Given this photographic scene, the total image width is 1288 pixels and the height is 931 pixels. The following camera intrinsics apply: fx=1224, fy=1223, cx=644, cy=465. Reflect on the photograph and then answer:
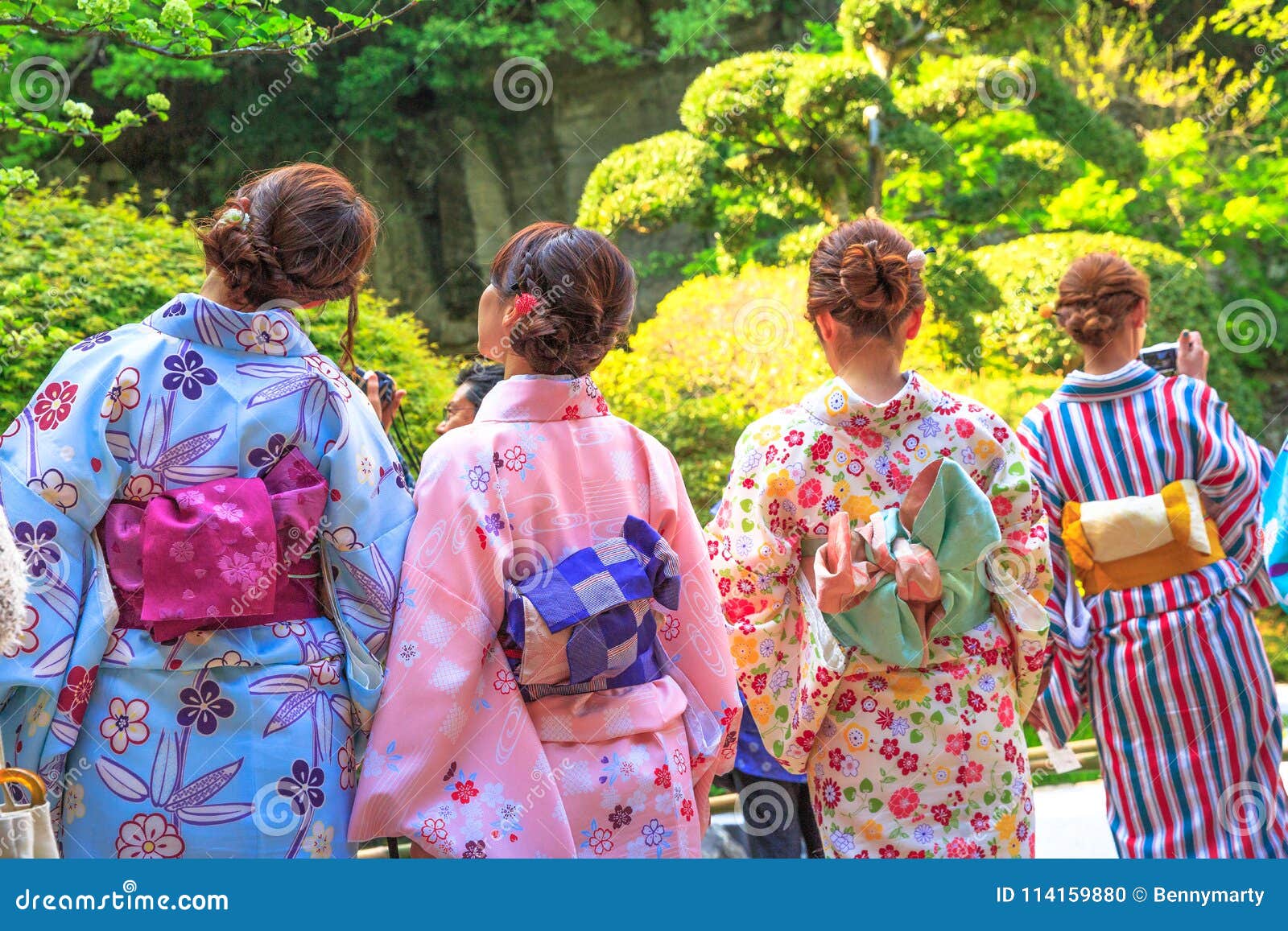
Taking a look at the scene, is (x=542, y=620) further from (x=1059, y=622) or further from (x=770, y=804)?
(x=1059, y=622)

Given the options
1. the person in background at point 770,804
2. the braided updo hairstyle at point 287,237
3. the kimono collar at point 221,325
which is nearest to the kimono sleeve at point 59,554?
the kimono collar at point 221,325

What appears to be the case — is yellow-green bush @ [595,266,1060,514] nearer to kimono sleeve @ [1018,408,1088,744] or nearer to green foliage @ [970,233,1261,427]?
green foliage @ [970,233,1261,427]

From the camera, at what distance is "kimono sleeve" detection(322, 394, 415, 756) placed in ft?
7.68

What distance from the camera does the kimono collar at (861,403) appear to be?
9.43 ft

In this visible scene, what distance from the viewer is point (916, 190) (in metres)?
9.72

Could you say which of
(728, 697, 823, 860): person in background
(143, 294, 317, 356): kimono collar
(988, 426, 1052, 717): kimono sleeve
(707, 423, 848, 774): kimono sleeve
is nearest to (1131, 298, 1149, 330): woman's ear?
(988, 426, 1052, 717): kimono sleeve

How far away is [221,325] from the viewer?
228 cm

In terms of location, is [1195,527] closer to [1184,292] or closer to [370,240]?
[370,240]

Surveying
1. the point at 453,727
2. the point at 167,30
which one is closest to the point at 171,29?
the point at 167,30

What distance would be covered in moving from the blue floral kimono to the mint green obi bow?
3.43 feet

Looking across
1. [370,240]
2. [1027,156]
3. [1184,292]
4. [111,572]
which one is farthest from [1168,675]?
[1027,156]

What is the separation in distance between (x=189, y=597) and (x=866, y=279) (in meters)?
1.65

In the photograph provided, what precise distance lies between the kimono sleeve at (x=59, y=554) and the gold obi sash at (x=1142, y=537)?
8.38 ft

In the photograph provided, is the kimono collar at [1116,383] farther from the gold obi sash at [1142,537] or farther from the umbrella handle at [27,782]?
the umbrella handle at [27,782]
